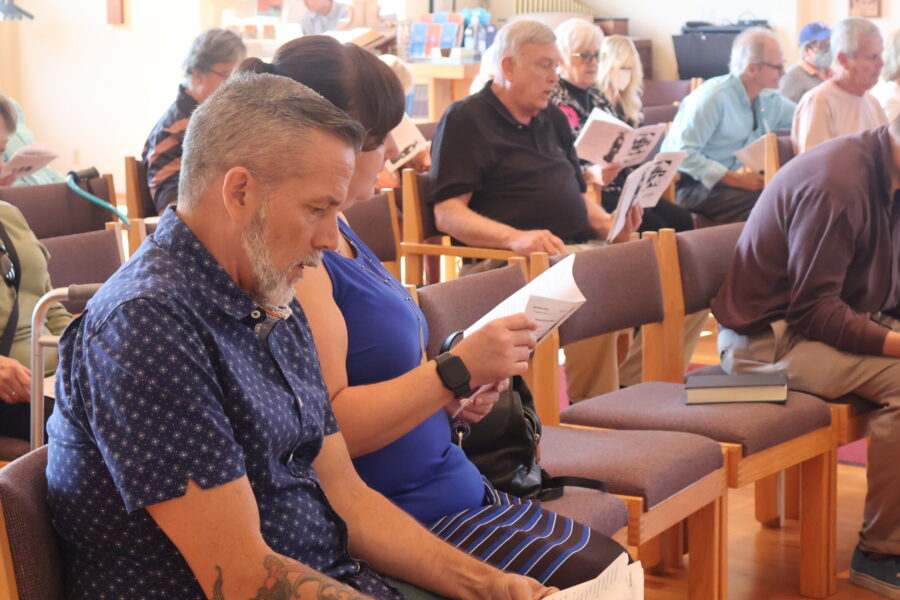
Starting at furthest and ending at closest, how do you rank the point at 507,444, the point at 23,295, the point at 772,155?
the point at 772,155 < the point at 23,295 < the point at 507,444

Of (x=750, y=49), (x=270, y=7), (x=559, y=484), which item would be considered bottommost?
(x=559, y=484)

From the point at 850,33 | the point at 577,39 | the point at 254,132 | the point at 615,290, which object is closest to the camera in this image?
the point at 254,132

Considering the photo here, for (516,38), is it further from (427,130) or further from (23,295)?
(23,295)

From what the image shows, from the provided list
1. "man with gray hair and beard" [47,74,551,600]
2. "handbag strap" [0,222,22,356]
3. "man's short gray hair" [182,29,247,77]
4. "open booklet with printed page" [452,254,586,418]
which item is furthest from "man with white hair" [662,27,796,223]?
"man with gray hair and beard" [47,74,551,600]

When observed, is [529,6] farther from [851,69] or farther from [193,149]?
[193,149]

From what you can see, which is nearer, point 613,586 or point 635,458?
A: point 613,586

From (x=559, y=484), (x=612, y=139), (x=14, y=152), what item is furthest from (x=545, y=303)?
(x=14, y=152)

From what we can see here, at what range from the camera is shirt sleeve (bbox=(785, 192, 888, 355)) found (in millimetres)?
2838

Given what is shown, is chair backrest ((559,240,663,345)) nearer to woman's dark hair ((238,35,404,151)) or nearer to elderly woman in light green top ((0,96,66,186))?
woman's dark hair ((238,35,404,151))

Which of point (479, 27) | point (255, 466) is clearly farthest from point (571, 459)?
point (479, 27)

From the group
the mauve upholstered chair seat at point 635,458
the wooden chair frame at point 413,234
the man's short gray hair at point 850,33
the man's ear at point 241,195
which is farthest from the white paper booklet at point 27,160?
the man's short gray hair at point 850,33

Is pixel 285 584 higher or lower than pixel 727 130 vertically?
lower

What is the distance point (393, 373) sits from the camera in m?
1.70

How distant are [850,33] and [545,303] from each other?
4.30 metres
